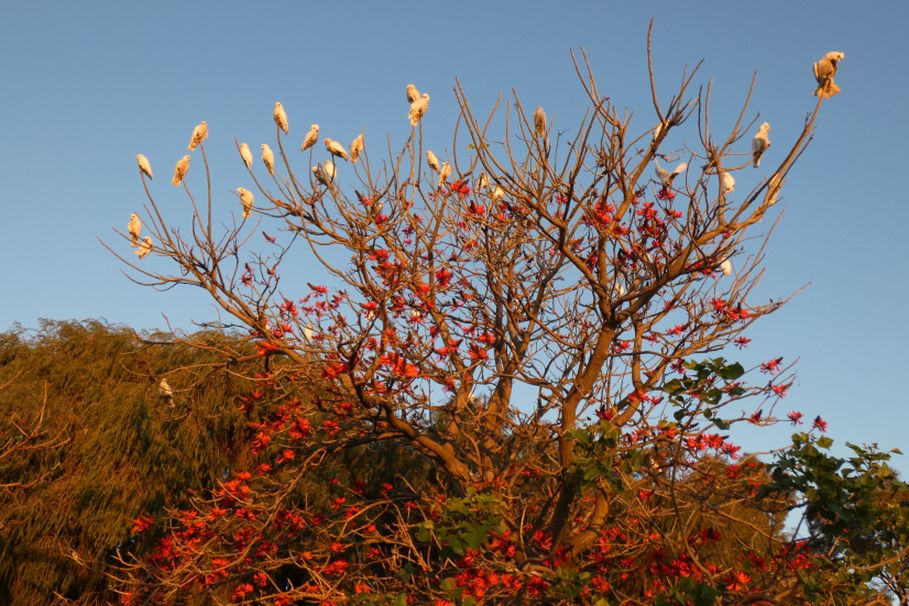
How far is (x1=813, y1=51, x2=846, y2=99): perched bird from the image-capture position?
464cm

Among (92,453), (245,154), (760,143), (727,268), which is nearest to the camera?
(760,143)

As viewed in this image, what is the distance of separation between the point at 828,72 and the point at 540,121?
2182 millimetres

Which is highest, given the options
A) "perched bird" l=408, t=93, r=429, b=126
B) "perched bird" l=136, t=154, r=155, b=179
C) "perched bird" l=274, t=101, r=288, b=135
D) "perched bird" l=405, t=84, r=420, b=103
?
"perched bird" l=405, t=84, r=420, b=103

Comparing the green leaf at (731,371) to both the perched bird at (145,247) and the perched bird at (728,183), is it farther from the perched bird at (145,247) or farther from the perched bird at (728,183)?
the perched bird at (145,247)

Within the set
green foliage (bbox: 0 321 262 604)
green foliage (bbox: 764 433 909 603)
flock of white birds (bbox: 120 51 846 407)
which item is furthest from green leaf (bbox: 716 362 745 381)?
green foliage (bbox: 0 321 262 604)

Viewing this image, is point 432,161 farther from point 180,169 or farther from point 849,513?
point 849,513

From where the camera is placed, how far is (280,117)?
20.2ft

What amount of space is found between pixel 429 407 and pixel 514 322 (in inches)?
44.8

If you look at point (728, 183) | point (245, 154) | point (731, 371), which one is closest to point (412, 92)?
point (245, 154)

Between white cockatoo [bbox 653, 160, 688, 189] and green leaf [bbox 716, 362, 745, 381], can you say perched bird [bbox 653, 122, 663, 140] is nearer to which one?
white cockatoo [bbox 653, 160, 688, 189]

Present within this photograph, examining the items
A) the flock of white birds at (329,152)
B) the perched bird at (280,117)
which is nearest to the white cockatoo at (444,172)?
the flock of white birds at (329,152)

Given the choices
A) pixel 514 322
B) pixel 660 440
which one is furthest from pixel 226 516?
pixel 660 440

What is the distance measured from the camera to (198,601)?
28.8ft

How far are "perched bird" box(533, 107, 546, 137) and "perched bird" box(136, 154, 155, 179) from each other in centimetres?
309
